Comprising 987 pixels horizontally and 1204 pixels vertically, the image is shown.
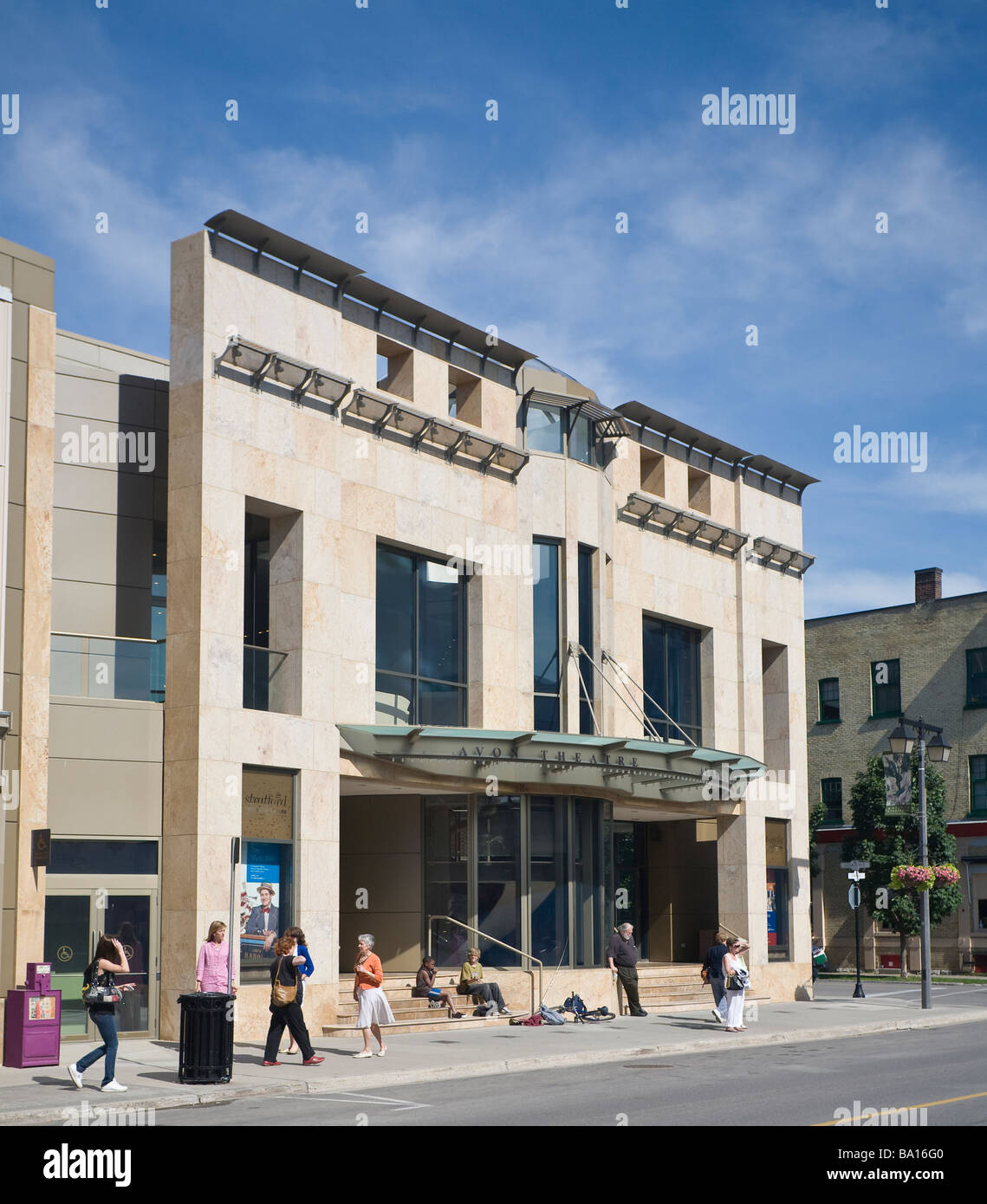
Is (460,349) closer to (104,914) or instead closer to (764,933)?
(104,914)

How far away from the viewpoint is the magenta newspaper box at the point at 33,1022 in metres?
17.8

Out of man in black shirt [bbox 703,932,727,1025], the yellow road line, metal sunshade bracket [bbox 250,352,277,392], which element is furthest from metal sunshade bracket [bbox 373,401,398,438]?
the yellow road line

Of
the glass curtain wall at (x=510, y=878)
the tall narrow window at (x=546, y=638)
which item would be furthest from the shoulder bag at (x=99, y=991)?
the tall narrow window at (x=546, y=638)

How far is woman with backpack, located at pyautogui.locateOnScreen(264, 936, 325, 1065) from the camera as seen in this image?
18.7 metres

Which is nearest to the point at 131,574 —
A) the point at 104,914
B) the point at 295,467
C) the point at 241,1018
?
the point at 295,467

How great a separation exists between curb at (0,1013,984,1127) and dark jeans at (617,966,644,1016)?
3539mm

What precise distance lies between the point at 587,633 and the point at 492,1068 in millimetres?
12590

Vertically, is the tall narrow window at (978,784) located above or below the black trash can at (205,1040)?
above

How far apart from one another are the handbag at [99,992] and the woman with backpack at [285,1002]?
2.82 m

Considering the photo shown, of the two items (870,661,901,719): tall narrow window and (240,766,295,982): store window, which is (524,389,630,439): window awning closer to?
(240,766,295,982): store window

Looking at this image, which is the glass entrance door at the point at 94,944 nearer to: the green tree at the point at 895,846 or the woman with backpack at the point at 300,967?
the woman with backpack at the point at 300,967

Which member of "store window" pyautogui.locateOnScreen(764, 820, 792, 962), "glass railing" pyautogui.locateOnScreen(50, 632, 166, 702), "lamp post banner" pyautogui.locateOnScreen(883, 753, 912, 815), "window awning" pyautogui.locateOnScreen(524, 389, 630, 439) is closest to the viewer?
"glass railing" pyautogui.locateOnScreen(50, 632, 166, 702)

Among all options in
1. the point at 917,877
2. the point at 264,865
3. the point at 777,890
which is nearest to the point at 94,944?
the point at 264,865
